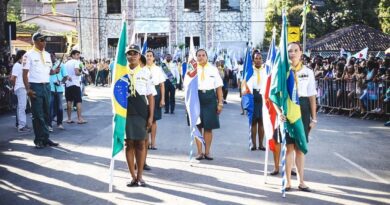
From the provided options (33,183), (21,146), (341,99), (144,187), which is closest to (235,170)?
(144,187)

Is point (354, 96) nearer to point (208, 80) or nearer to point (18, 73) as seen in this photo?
point (208, 80)

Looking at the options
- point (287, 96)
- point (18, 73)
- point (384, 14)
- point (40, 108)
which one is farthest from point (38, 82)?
point (384, 14)

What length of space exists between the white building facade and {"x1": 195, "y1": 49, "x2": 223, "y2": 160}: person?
32.3m

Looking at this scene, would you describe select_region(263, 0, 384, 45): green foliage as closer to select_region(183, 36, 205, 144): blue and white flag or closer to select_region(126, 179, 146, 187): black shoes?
select_region(183, 36, 205, 144): blue and white flag

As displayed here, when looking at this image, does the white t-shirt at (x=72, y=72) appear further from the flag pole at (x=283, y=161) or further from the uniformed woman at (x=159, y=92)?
the flag pole at (x=283, y=161)

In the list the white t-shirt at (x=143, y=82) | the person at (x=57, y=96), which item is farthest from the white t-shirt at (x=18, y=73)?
the white t-shirt at (x=143, y=82)

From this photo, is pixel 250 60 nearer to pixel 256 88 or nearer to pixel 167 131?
pixel 256 88

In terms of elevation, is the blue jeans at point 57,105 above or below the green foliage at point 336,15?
below

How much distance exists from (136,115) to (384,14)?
43289 millimetres

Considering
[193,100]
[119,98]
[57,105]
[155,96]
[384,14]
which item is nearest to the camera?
[119,98]

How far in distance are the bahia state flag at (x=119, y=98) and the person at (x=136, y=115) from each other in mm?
179

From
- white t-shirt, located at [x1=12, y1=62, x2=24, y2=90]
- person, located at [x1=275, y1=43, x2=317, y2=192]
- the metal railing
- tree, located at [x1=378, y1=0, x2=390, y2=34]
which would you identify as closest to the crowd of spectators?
the metal railing

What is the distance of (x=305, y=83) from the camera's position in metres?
7.23

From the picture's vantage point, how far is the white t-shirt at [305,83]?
7.23 meters
